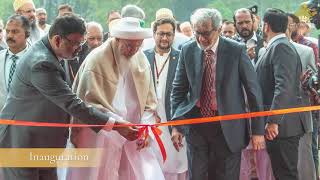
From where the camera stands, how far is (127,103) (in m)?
6.73

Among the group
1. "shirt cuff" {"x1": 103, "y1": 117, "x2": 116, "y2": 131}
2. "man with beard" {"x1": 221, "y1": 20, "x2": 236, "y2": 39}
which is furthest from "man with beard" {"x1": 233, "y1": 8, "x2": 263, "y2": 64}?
"shirt cuff" {"x1": 103, "y1": 117, "x2": 116, "y2": 131}

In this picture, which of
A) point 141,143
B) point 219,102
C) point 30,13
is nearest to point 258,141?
point 219,102

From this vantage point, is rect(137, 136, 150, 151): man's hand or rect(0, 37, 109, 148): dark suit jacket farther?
rect(137, 136, 150, 151): man's hand

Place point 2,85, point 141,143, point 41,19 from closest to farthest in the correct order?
1. point 141,143
2. point 2,85
3. point 41,19

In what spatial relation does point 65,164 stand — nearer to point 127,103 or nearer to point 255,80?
point 127,103

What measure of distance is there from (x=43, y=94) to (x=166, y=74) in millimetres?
2713

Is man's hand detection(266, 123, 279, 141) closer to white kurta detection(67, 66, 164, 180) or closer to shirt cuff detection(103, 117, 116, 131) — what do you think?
white kurta detection(67, 66, 164, 180)

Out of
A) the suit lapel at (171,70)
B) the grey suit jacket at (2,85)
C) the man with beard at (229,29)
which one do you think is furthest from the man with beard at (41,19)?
the grey suit jacket at (2,85)

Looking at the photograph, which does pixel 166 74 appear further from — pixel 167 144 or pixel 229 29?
pixel 229 29

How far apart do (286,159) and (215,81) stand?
4.26 ft

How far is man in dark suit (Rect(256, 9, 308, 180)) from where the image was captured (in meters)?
6.98

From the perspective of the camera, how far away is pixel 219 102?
6582 mm

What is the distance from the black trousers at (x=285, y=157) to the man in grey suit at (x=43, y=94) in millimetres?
2267

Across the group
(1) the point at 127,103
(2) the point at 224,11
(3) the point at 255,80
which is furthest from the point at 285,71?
(2) the point at 224,11
